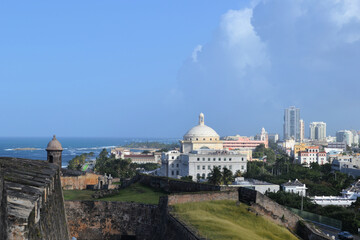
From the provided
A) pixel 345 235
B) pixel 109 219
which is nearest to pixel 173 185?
pixel 109 219

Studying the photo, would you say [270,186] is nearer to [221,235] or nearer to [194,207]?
[194,207]

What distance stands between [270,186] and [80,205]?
38522 mm

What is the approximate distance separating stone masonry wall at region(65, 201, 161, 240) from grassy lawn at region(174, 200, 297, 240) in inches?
132

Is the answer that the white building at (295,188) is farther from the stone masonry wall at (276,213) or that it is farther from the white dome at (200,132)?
the white dome at (200,132)

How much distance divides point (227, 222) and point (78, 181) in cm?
2128

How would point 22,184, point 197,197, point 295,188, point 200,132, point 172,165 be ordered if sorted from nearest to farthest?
1. point 22,184
2. point 197,197
3. point 295,188
4. point 172,165
5. point 200,132

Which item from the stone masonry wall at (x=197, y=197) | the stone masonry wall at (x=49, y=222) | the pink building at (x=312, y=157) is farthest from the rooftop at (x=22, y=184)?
the pink building at (x=312, y=157)

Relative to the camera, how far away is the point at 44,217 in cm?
1042

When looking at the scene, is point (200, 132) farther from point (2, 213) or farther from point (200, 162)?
point (2, 213)

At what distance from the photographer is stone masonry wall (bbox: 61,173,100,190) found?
32572 mm

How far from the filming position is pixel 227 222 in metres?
15.1

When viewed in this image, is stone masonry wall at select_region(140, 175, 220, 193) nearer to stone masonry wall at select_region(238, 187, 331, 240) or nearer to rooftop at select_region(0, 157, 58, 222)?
stone masonry wall at select_region(238, 187, 331, 240)

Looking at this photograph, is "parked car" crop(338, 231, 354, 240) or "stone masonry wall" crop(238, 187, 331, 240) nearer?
"stone masonry wall" crop(238, 187, 331, 240)

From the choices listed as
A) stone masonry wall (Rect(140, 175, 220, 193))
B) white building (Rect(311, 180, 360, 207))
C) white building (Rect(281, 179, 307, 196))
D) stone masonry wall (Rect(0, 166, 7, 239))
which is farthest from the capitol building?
stone masonry wall (Rect(0, 166, 7, 239))
